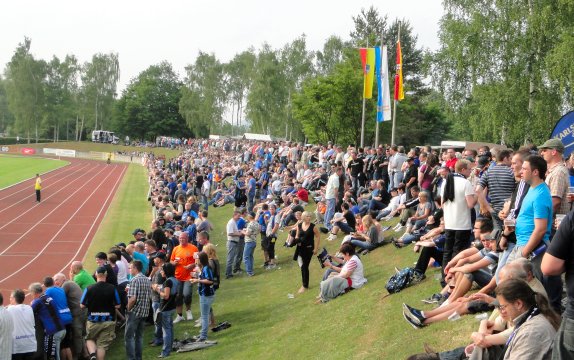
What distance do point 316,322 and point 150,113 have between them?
110183 mm

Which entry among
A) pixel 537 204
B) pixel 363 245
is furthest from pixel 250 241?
pixel 537 204

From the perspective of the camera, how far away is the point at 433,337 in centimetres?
Result: 812

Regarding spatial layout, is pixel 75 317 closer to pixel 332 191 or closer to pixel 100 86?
pixel 332 191

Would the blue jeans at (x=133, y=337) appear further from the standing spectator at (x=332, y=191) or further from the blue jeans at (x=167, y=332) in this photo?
the standing spectator at (x=332, y=191)

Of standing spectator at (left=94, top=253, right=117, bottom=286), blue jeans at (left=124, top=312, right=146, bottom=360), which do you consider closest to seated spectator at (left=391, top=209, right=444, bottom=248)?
blue jeans at (left=124, top=312, right=146, bottom=360)

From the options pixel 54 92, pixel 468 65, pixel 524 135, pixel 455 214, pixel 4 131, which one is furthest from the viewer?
pixel 4 131

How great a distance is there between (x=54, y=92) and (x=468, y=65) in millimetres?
98954

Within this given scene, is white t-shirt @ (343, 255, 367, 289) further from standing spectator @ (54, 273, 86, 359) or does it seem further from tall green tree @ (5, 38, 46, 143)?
tall green tree @ (5, 38, 46, 143)

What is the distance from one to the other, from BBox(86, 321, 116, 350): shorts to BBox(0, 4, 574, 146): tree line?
881 inches

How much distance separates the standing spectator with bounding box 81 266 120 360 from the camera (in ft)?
36.8

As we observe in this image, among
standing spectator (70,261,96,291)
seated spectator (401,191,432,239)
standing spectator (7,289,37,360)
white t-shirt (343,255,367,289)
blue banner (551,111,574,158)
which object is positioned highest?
blue banner (551,111,574,158)

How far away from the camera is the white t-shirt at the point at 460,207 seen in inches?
378

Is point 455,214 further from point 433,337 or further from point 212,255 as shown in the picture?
point 212,255

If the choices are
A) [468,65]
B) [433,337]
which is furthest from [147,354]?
[468,65]
